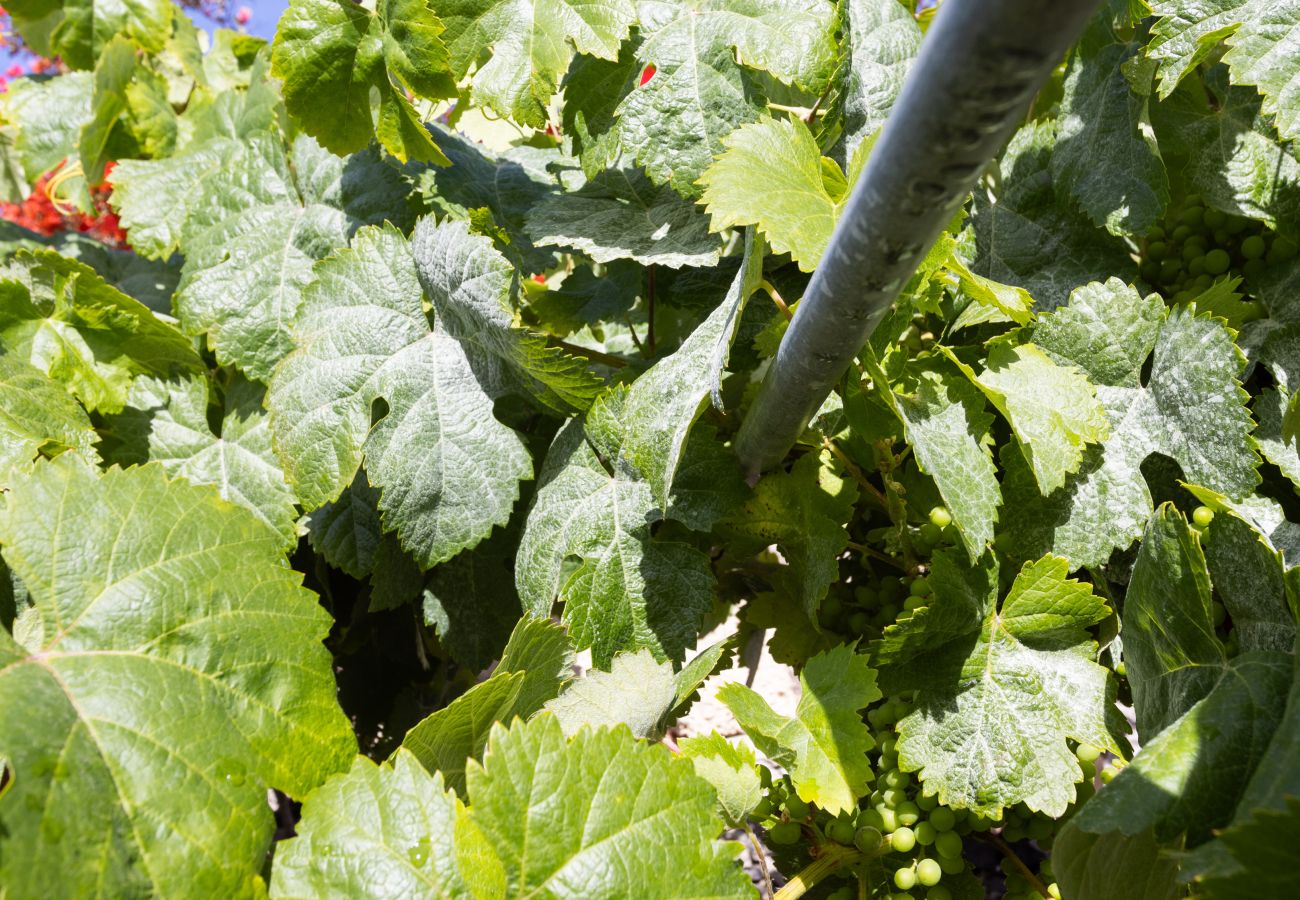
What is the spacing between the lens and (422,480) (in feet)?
3.73

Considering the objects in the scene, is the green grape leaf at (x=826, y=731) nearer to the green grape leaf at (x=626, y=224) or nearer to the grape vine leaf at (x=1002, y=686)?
the grape vine leaf at (x=1002, y=686)

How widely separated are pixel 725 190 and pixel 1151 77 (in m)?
0.63

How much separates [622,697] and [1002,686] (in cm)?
41

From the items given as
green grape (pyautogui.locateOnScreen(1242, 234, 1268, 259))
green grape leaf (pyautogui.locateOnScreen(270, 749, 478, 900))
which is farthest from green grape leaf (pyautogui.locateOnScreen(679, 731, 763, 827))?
green grape (pyautogui.locateOnScreen(1242, 234, 1268, 259))

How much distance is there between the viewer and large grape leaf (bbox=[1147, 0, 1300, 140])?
1.02 metres

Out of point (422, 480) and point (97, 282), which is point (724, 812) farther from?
point (97, 282)

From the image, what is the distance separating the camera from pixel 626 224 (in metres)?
1.20

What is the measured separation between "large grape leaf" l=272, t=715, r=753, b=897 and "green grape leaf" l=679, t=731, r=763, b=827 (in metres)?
0.13

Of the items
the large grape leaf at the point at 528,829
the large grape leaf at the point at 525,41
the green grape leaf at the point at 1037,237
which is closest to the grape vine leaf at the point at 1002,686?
the large grape leaf at the point at 528,829

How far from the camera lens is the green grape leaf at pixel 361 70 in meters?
1.12

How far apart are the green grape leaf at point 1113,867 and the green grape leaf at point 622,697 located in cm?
41

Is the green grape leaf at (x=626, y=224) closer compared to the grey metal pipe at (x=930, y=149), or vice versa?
the grey metal pipe at (x=930, y=149)

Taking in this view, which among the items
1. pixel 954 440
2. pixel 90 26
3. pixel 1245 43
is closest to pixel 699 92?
pixel 954 440

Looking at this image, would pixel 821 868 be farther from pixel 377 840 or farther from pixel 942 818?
pixel 377 840
